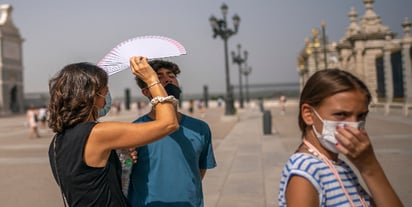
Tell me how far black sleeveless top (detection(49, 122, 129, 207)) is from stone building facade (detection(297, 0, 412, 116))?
21.0 meters

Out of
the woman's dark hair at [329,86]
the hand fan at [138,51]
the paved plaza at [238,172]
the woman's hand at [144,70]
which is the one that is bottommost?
the paved plaza at [238,172]

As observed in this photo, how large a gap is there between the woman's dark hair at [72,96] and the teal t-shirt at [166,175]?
47 cm

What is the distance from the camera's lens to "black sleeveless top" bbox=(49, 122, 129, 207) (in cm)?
199

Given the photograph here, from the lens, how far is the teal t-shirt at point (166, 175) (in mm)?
2373

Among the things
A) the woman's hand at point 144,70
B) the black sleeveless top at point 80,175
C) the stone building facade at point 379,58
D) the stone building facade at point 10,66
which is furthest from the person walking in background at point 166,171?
the stone building facade at point 10,66

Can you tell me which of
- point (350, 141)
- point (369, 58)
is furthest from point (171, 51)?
point (369, 58)

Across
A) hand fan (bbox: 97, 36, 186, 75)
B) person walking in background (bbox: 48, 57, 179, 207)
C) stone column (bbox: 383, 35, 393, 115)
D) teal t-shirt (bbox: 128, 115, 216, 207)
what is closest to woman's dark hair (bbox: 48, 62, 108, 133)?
person walking in background (bbox: 48, 57, 179, 207)

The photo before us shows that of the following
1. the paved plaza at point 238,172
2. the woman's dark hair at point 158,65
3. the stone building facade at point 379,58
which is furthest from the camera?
the stone building facade at point 379,58

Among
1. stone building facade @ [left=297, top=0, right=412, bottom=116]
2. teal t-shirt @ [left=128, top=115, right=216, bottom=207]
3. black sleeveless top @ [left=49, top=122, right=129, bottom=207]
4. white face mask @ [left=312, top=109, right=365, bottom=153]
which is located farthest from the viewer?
stone building facade @ [left=297, top=0, right=412, bottom=116]

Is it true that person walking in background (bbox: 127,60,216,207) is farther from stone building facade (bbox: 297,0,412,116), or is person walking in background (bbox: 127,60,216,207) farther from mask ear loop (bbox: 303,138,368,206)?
stone building facade (bbox: 297,0,412,116)

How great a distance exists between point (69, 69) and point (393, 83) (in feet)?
86.5

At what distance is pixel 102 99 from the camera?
2152mm

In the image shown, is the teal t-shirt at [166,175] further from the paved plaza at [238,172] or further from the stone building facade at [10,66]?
the stone building facade at [10,66]

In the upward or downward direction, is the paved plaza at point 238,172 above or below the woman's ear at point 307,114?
below
